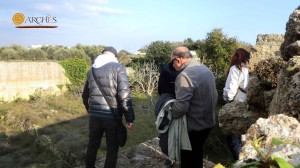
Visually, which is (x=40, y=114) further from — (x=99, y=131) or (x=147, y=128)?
(x=99, y=131)

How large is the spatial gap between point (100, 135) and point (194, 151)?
1314mm

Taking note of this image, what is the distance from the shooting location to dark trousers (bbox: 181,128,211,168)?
347 cm

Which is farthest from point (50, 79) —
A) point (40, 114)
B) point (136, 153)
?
point (136, 153)

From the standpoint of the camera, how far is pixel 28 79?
16.4 metres

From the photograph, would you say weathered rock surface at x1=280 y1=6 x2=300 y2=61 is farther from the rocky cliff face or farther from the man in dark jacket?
the man in dark jacket

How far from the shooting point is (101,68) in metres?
4.15

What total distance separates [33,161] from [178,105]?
16.8 feet

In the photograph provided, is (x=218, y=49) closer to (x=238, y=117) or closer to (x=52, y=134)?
(x=52, y=134)

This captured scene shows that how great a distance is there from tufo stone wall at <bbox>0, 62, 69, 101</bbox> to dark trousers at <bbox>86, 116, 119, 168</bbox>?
1197 centimetres

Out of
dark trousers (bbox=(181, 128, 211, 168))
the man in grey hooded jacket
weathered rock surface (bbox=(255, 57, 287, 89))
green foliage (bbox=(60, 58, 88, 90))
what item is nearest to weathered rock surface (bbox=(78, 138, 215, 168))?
dark trousers (bbox=(181, 128, 211, 168))

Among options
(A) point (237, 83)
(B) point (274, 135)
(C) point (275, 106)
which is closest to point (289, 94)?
(C) point (275, 106)

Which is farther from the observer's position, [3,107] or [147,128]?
[3,107]

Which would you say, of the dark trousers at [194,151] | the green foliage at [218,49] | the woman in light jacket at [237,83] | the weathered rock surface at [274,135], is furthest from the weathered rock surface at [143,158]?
the green foliage at [218,49]

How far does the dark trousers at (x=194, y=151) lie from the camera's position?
3.47 meters
